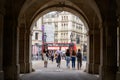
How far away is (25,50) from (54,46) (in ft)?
155

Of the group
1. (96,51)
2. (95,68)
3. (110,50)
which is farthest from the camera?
(96,51)

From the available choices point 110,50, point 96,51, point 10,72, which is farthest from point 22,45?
point 110,50

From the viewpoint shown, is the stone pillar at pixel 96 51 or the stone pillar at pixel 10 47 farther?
the stone pillar at pixel 96 51

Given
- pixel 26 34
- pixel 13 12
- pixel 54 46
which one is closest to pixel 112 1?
pixel 13 12

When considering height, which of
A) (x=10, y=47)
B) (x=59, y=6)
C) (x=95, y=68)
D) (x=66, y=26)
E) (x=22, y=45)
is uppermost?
(x=66, y=26)

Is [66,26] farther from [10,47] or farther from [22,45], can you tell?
[10,47]

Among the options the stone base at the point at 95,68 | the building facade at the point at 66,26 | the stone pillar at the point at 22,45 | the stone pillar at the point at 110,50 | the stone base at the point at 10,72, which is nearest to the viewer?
the stone base at the point at 10,72

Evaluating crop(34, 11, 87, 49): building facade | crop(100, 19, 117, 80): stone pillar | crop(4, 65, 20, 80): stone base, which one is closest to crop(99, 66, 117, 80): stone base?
crop(100, 19, 117, 80): stone pillar

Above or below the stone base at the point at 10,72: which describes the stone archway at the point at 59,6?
above

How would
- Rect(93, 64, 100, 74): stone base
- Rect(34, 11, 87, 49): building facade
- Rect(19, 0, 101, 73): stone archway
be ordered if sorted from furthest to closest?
Rect(34, 11, 87, 49): building facade < Rect(19, 0, 101, 73): stone archway < Rect(93, 64, 100, 74): stone base

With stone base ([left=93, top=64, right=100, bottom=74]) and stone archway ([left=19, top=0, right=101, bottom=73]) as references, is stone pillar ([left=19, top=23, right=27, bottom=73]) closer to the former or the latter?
stone archway ([left=19, top=0, right=101, bottom=73])

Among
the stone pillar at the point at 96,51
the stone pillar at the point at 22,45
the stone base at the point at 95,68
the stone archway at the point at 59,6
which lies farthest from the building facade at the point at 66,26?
the stone base at the point at 95,68

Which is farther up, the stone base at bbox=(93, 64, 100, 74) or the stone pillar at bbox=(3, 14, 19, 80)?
the stone pillar at bbox=(3, 14, 19, 80)

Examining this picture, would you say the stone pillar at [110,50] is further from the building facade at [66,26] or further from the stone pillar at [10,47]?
the building facade at [66,26]
